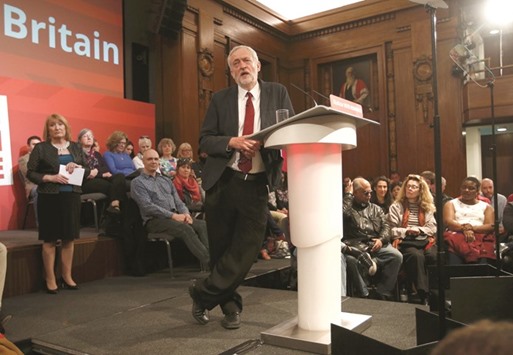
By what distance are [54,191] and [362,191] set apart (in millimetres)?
2420

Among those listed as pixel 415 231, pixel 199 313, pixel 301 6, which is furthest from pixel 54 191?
pixel 301 6

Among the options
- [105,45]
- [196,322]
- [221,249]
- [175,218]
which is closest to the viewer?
[221,249]

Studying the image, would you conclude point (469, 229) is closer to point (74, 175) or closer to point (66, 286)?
point (74, 175)

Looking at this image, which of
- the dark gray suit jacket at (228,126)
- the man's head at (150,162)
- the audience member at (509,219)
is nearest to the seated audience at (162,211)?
the man's head at (150,162)

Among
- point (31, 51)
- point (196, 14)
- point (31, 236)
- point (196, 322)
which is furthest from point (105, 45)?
point (196, 322)

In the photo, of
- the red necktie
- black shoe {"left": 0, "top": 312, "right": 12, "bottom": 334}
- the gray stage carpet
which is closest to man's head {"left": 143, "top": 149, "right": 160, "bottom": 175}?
the gray stage carpet

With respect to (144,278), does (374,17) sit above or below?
above

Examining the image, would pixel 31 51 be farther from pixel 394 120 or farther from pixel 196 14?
pixel 394 120

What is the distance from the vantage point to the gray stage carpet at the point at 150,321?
2.14m

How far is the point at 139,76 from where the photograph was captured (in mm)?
7094

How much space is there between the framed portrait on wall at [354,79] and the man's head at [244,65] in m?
6.96

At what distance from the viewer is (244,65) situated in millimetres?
2197

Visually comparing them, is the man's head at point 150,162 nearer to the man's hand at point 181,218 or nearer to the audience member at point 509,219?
the man's hand at point 181,218

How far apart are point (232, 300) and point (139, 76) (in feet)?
17.9
